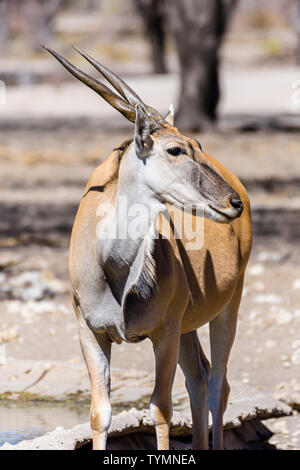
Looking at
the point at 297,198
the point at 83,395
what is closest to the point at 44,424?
the point at 83,395

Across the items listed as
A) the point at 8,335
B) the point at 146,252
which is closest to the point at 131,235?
the point at 146,252

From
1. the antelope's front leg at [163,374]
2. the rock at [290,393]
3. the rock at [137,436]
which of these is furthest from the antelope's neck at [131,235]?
the rock at [290,393]

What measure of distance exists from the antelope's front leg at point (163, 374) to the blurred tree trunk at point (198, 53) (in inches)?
528

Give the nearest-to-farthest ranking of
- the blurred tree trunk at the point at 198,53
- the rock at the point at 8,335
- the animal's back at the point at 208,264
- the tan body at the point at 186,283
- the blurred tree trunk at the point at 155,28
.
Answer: the tan body at the point at 186,283
the animal's back at the point at 208,264
the rock at the point at 8,335
the blurred tree trunk at the point at 198,53
the blurred tree trunk at the point at 155,28

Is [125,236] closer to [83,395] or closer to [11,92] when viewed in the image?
[83,395]

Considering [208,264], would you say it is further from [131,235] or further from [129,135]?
[129,135]

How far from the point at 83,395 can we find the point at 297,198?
740 centimetres

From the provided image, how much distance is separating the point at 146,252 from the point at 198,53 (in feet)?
46.3

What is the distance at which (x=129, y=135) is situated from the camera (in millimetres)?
18812

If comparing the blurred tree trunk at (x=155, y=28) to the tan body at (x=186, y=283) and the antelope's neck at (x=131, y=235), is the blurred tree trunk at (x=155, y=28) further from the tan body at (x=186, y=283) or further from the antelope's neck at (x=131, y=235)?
the antelope's neck at (x=131, y=235)

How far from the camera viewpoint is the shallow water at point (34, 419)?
5.50 meters

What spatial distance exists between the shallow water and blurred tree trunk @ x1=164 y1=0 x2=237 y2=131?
12.3m

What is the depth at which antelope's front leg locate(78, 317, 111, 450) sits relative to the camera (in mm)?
4555

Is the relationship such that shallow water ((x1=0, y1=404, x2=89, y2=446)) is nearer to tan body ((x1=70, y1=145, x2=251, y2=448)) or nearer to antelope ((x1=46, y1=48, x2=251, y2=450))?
tan body ((x1=70, y1=145, x2=251, y2=448))
